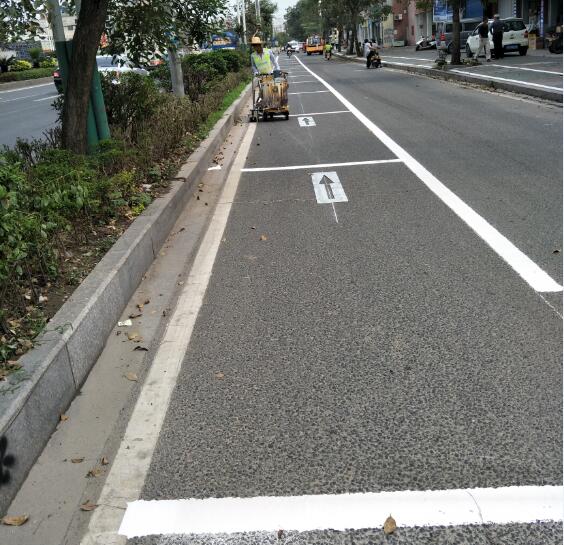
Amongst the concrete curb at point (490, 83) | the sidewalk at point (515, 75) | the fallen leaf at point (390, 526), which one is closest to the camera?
the fallen leaf at point (390, 526)

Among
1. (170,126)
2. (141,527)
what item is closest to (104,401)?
(141,527)

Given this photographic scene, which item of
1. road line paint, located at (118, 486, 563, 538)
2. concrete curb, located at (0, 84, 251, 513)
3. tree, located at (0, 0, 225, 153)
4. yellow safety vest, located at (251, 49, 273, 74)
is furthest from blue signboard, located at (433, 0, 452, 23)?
road line paint, located at (118, 486, 563, 538)

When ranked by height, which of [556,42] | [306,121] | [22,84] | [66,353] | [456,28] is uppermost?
[456,28]

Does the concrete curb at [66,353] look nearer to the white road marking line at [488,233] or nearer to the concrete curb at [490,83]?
the white road marking line at [488,233]

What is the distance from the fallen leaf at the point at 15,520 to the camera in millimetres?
2961

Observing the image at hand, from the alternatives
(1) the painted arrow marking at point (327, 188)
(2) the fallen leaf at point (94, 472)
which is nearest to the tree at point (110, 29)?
(1) the painted arrow marking at point (327, 188)

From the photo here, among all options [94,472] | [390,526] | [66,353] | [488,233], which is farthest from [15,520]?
[488,233]

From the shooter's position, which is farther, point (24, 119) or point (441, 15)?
point (441, 15)

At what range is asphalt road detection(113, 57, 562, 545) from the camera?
3.19 meters

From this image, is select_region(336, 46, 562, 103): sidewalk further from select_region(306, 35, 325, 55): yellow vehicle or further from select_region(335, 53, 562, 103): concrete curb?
select_region(306, 35, 325, 55): yellow vehicle

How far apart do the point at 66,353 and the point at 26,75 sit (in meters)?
49.9

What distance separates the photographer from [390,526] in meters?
2.84

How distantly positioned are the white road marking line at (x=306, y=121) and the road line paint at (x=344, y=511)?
13.9 meters

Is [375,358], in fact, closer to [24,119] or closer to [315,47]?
[24,119]
